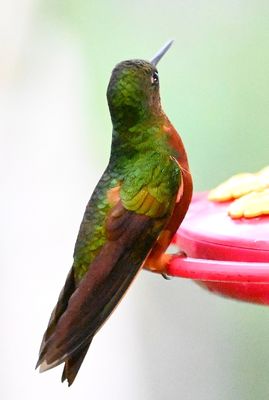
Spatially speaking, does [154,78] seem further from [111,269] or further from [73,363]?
[73,363]

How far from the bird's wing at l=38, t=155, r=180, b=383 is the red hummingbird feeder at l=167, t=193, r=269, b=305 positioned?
7 centimetres

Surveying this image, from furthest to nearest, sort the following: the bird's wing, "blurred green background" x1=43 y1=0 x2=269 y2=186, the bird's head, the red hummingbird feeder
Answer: "blurred green background" x1=43 y1=0 x2=269 y2=186, the bird's head, the bird's wing, the red hummingbird feeder

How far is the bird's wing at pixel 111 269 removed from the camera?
1.45m

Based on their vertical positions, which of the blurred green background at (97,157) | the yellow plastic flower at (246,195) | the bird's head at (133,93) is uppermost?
the bird's head at (133,93)

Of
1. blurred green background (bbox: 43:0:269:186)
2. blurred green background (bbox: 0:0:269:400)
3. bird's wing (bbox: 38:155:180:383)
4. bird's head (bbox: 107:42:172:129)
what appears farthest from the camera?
blurred green background (bbox: 0:0:269:400)

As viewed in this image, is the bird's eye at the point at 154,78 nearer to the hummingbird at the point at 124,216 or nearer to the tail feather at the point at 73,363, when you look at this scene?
the hummingbird at the point at 124,216

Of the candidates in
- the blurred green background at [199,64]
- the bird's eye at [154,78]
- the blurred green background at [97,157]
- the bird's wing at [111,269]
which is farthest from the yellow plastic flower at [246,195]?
the blurred green background at [97,157]

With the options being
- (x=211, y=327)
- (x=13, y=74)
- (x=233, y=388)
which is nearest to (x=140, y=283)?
(x=211, y=327)

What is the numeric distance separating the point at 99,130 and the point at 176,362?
2.79ft

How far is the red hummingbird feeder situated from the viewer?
131 cm

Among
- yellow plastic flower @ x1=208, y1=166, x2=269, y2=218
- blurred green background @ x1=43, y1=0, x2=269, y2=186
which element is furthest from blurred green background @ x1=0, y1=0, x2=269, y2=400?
yellow plastic flower @ x1=208, y1=166, x2=269, y2=218

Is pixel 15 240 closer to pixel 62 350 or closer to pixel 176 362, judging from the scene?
pixel 176 362

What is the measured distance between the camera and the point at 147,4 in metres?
3.50

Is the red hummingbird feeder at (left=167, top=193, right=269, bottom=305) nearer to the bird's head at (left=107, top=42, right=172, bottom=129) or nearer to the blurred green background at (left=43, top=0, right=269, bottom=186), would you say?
the bird's head at (left=107, top=42, right=172, bottom=129)
